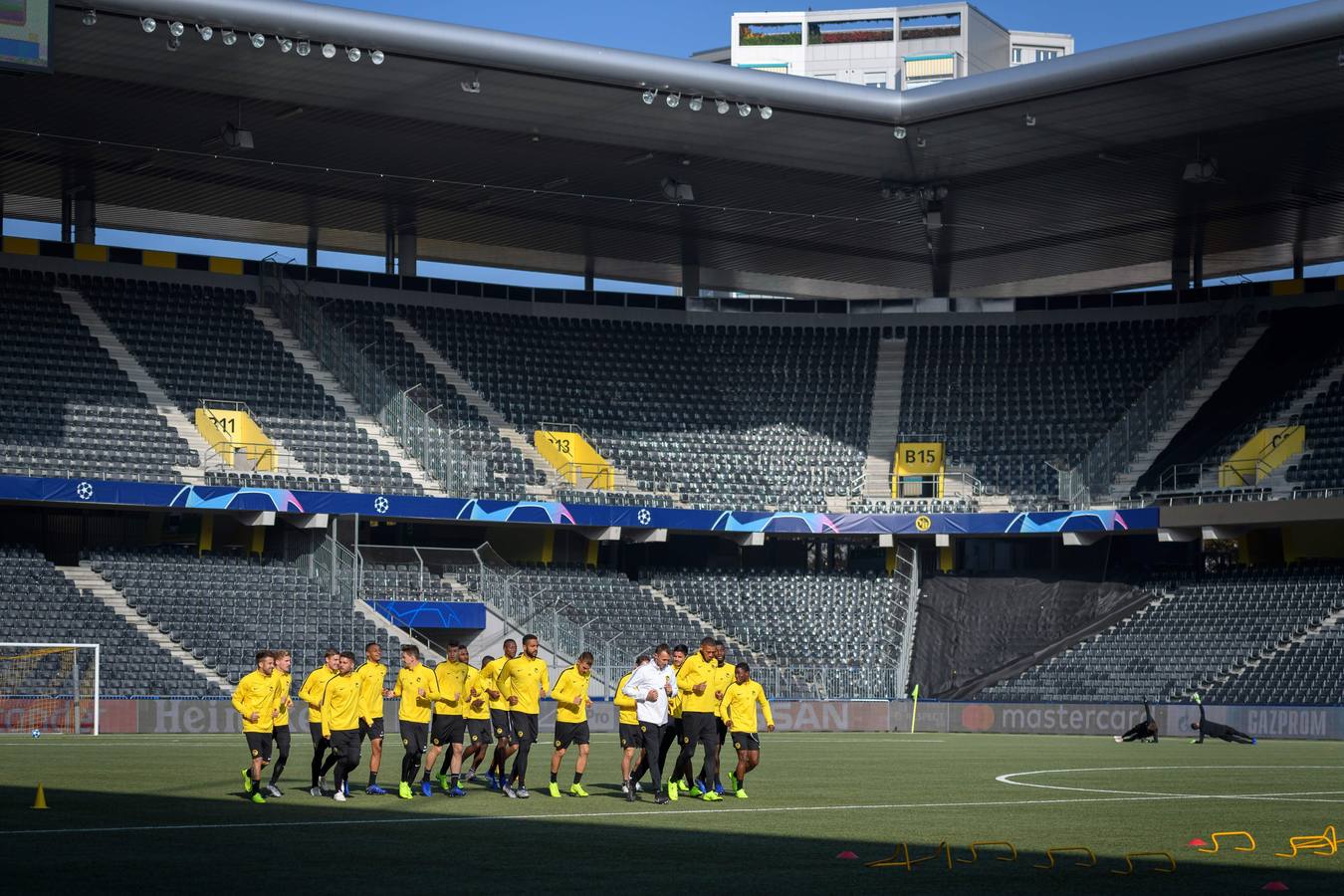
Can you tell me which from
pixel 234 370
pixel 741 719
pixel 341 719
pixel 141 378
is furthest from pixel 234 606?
pixel 741 719

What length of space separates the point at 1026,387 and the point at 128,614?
27997 mm

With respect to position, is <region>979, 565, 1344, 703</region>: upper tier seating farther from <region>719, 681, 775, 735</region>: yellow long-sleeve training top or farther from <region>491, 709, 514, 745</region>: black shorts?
<region>491, 709, 514, 745</region>: black shorts

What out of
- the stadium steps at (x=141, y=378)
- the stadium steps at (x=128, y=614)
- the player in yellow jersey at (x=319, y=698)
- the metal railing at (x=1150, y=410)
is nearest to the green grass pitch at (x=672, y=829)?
the player in yellow jersey at (x=319, y=698)

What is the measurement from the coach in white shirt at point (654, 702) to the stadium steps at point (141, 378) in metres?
28.3

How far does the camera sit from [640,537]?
52.7 m

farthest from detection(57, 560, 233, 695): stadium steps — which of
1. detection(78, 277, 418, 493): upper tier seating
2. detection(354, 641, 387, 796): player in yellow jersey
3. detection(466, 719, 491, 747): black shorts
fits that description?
detection(354, 641, 387, 796): player in yellow jersey

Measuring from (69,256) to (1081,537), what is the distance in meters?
29.6

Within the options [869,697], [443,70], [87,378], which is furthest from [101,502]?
[869,697]

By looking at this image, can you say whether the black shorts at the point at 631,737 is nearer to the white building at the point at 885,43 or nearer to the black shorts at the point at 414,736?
the black shorts at the point at 414,736

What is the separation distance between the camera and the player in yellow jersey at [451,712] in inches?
858

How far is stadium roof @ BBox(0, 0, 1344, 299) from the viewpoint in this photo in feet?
129

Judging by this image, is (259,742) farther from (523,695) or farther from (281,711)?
(523,695)

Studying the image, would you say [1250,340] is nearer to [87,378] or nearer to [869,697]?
[869,697]

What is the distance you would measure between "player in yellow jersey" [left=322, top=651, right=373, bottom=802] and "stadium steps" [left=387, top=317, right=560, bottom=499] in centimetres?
3150
